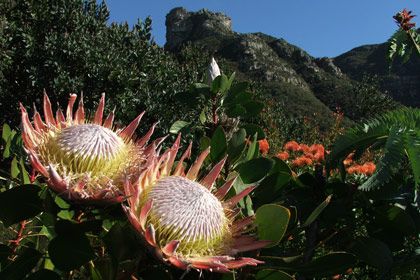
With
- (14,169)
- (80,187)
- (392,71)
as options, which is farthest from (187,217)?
(392,71)

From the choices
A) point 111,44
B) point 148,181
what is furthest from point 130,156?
point 111,44

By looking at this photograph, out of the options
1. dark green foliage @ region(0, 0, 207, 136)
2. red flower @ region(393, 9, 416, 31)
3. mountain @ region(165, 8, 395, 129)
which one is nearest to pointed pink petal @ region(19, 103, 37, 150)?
red flower @ region(393, 9, 416, 31)

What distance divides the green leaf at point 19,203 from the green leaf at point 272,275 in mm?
469

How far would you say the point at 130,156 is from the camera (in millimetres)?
816

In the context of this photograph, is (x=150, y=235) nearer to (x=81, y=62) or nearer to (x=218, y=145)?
(x=218, y=145)

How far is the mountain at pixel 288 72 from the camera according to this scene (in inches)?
1715

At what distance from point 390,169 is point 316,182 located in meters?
0.22

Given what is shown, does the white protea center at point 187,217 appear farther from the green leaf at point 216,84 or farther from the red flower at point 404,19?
the red flower at point 404,19

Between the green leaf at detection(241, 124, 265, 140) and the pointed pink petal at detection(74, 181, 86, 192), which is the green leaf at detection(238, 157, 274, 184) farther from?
the pointed pink petal at detection(74, 181, 86, 192)

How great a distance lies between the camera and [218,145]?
1.00 metres

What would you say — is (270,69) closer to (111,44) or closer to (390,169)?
(111,44)

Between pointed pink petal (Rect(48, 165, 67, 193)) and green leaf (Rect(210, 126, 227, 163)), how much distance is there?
450 mm

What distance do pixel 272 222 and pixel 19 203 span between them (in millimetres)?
503

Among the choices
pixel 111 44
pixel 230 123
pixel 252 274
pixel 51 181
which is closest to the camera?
pixel 51 181
